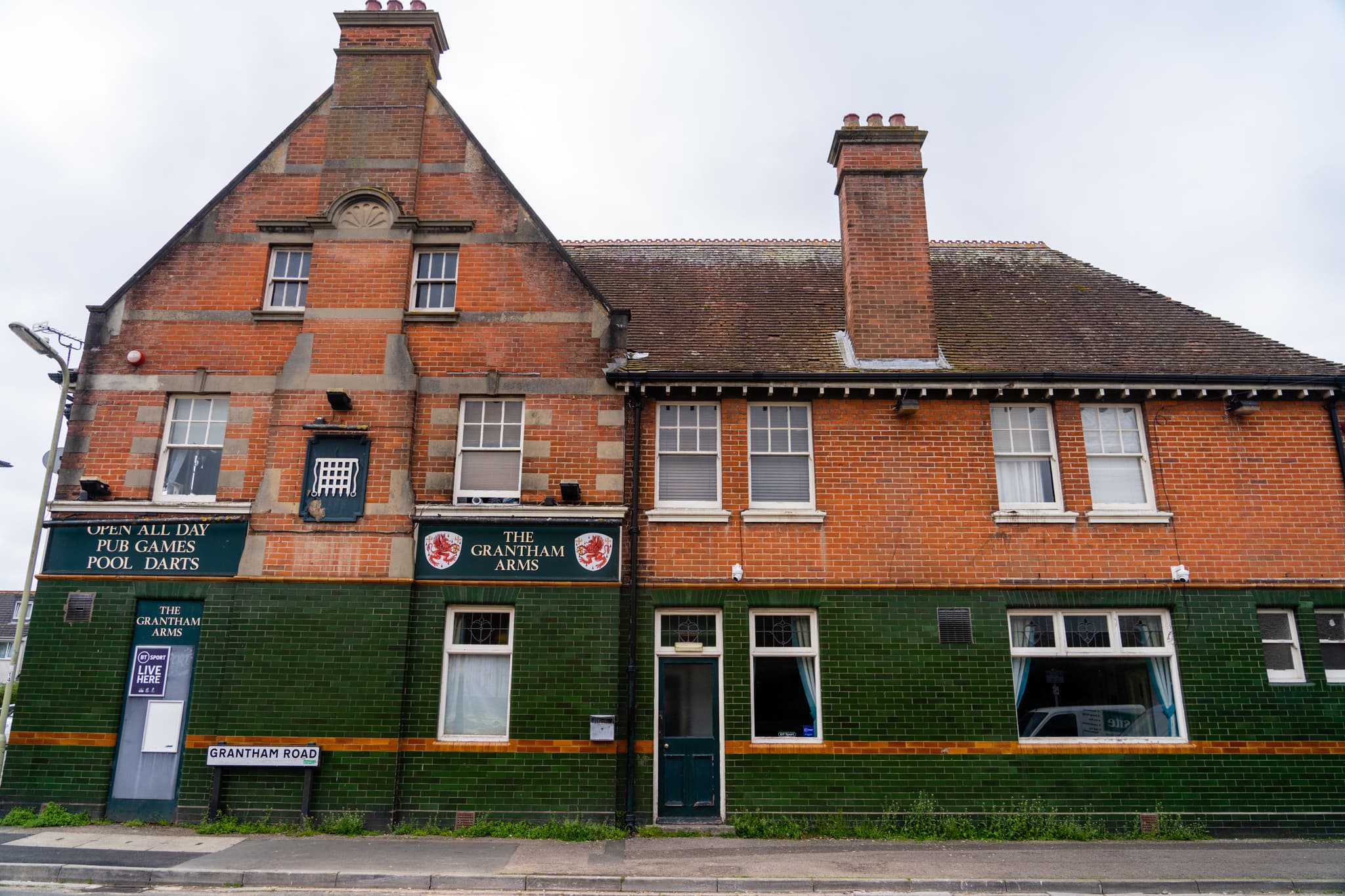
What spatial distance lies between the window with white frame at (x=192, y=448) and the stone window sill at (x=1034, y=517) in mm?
11558

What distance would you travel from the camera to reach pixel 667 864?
363 inches

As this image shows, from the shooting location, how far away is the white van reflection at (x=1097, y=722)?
1130 cm

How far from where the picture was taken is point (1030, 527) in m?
11.8

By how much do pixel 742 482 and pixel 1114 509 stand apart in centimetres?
551

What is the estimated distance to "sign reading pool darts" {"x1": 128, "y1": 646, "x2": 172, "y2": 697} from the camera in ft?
37.2

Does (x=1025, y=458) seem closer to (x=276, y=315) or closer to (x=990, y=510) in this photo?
(x=990, y=510)

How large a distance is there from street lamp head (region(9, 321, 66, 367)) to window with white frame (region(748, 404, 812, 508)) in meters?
10.3

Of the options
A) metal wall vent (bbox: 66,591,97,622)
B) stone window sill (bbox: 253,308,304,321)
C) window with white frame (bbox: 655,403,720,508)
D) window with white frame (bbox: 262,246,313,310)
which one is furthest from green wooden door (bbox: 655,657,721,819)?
metal wall vent (bbox: 66,591,97,622)

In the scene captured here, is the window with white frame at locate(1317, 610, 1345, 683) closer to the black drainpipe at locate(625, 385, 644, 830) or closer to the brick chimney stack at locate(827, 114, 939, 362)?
the brick chimney stack at locate(827, 114, 939, 362)

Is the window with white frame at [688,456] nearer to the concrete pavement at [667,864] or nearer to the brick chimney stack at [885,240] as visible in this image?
the brick chimney stack at [885,240]

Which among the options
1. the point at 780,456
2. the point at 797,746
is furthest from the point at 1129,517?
the point at 797,746

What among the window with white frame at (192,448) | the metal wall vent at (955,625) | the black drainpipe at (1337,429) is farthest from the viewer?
the black drainpipe at (1337,429)

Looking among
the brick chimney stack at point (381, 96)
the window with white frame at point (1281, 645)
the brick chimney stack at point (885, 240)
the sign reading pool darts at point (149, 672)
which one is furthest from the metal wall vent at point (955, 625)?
the sign reading pool darts at point (149, 672)

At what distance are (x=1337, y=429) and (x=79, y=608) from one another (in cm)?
1878
